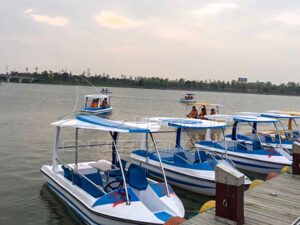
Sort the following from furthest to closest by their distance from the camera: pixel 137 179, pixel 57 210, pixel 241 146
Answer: pixel 241 146 → pixel 57 210 → pixel 137 179

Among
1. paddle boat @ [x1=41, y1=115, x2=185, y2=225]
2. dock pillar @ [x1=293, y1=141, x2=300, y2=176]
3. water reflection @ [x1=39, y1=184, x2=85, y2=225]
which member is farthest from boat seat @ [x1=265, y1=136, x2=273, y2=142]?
water reflection @ [x1=39, y1=184, x2=85, y2=225]

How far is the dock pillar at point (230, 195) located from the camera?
5867 mm

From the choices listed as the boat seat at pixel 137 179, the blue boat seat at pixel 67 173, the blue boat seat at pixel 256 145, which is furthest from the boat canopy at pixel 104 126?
the blue boat seat at pixel 256 145

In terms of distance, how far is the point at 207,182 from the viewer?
10773mm

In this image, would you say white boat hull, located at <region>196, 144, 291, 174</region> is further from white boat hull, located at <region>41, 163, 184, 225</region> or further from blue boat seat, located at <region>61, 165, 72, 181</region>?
blue boat seat, located at <region>61, 165, 72, 181</region>

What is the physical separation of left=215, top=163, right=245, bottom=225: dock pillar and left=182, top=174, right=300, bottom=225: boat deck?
221 millimetres

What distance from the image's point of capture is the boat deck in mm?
6344

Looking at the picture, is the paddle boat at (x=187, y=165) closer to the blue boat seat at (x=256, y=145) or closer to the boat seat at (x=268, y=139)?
the blue boat seat at (x=256, y=145)

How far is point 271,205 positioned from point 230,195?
6.35 ft

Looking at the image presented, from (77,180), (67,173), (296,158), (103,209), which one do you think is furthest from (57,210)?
(296,158)

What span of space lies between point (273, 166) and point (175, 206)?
25.5 ft

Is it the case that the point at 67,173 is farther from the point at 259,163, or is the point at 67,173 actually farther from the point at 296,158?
the point at 259,163

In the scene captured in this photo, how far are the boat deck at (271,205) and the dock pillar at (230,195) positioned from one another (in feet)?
0.73

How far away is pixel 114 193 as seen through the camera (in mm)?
7543
